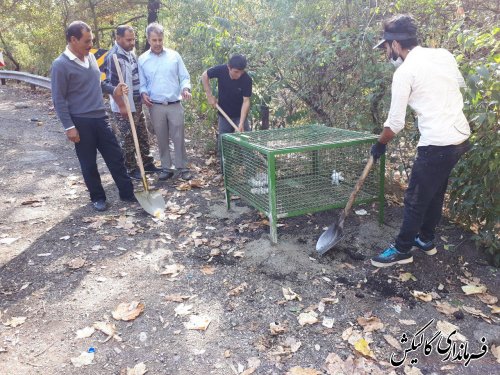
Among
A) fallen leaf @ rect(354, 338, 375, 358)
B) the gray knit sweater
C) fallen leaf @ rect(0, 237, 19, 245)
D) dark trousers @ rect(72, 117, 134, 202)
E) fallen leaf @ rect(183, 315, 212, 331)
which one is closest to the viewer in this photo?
fallen leaf @ rect(354, 338, 375, 358)

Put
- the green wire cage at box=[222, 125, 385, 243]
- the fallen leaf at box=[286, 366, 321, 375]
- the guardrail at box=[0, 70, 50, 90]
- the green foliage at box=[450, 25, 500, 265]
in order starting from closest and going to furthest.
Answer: the fallen leaf at box=[286, 366, 321, 375], the green foliage at box=[450, 25, 500, 265], the green wire cage at box=[222, 125, 385, 243], the guardrail at box=[0, 70, 50, 90]

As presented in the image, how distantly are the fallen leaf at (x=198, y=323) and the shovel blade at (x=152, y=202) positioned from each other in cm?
205

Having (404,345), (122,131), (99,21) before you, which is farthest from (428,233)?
(99,21)

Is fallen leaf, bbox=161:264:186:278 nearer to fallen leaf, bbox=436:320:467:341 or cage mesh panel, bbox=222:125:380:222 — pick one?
cage mesh panel, bbox=222:125:380:222

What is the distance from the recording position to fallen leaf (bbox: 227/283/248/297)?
3584 mm

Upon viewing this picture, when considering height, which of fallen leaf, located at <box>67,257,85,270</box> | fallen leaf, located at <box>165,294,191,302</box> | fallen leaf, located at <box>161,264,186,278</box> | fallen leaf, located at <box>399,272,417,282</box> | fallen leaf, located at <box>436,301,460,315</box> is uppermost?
fallen leaf, located at <box>67,257,85,270</box>

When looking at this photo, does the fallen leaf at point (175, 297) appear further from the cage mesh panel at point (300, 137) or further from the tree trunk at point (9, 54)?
the tree trunk at point (9, 54)

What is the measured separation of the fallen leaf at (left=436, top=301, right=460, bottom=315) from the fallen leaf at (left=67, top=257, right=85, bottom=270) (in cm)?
314

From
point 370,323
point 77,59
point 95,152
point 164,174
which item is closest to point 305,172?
point 370,323

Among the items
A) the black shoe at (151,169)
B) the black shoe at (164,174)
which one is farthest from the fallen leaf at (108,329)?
the black shoe at (151,169)

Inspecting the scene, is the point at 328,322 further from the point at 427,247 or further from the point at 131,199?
the point at 131,199

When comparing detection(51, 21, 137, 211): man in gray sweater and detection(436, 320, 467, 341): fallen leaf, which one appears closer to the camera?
detection(436, 320, 467, 341): fallen leaf

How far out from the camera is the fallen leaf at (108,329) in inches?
121

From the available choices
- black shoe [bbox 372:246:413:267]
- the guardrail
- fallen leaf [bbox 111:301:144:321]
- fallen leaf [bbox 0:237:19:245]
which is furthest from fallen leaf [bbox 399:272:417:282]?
the guardrail
